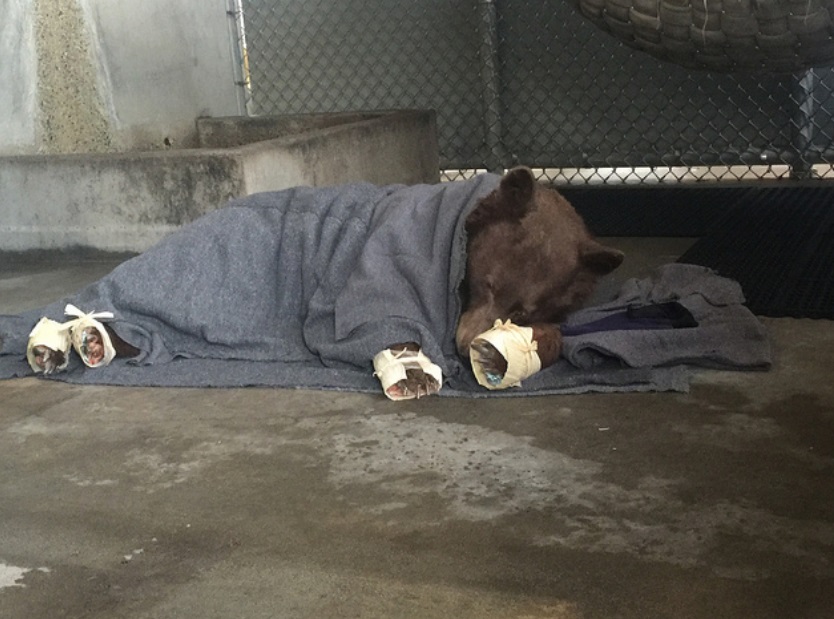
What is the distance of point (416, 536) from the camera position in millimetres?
1763

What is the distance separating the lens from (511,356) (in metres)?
2.45

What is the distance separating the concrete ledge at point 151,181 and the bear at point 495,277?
1113mm

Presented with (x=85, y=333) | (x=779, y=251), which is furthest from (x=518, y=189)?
(x=779, y=251)

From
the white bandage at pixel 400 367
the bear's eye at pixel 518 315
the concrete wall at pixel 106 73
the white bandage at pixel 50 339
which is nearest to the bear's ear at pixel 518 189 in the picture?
the bear's eye at pixel 518 315

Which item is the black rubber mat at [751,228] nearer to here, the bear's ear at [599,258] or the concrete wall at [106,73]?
the bear's ear at [599,258]

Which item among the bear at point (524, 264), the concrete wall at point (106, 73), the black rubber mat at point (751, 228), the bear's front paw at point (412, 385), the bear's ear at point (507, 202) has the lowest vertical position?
the bear's front paw at point (412, 385)

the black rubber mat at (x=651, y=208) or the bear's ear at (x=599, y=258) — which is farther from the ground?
the bear's ear at (x=599, y=258)

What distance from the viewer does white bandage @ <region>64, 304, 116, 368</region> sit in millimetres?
2773

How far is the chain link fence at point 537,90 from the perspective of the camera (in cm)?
527

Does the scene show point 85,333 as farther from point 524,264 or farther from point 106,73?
point 106,73

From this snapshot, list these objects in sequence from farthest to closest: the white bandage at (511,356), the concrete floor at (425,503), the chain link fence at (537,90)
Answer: the chain link fence at (537,90) → the white bandage at (511,356) → the concrete floor at (425,503)

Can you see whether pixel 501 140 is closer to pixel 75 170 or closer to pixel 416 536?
pixel 75 170

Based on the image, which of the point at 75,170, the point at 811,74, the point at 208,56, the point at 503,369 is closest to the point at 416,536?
the point at 503,369

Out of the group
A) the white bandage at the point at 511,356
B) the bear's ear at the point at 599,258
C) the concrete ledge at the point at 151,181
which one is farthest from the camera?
the concrete ledge at the point at 151,181
